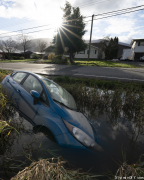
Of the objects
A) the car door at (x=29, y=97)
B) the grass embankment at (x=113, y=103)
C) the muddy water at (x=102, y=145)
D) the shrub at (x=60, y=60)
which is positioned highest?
the shrub at (x=60, y=60)

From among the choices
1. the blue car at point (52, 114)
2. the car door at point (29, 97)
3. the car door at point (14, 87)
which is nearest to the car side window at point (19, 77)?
the car door at point (14, 87)

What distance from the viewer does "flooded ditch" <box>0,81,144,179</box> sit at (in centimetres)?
225

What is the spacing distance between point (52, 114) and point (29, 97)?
3.10ft

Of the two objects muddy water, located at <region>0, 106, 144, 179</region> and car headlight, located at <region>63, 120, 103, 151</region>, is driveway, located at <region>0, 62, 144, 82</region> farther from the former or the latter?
car headlight, located at <region>63, 120, 103, 151</region>

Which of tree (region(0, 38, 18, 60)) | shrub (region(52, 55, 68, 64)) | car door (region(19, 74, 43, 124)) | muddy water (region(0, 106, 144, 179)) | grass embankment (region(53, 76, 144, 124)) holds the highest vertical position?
tree (region(0, 38, 18, 60))

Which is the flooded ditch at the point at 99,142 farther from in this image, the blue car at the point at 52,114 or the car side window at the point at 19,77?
the car side window at the point at 19,77

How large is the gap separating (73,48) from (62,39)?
275 cm

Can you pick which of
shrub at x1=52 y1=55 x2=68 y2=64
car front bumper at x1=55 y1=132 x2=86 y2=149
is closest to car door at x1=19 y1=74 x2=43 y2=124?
car front bumper at x1=55 y1=132 x2=86 y2=149

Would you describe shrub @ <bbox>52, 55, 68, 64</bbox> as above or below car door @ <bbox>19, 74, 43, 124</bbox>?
above

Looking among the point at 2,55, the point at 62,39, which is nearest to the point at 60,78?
the point at 62,39

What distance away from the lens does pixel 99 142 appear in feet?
9.46

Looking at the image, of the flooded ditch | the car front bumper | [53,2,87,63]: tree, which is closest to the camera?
the flooded ditch

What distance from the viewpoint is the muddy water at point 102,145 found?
7.69 ft

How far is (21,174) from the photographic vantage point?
4.17ft
